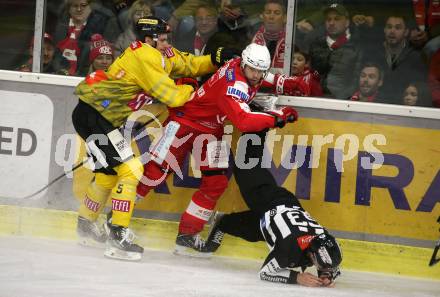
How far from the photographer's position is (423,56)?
6027 millimetres

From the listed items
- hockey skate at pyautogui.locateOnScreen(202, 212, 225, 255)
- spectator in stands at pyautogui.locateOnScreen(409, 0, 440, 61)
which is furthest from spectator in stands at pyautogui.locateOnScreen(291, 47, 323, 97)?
hockey skate at pyautogui.locateOnScreen(202, 212, 225, 255)

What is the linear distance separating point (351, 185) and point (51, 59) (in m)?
2.15

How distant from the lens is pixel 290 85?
20.2ft

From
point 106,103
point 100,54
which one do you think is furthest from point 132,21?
point 106,103

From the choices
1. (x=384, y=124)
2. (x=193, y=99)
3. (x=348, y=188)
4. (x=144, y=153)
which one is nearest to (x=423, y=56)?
(x=384, y=124)

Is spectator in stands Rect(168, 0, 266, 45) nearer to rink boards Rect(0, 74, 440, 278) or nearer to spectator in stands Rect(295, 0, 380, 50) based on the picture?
spectator in stands Rect(295, 0, 380, 50)

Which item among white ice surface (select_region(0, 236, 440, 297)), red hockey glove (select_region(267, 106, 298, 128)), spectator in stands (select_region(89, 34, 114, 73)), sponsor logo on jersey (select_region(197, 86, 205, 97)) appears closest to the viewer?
white ice surface (select_region(0, 236, 440, 297))

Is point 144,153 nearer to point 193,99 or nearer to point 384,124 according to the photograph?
point 193,99

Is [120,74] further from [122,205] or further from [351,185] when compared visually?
[351,185]

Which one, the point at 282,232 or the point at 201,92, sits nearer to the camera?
the point at 282,232

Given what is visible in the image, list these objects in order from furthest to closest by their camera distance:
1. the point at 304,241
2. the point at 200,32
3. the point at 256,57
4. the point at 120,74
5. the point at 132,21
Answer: the point at 132,21, the point at 200,32, the point at 120,74, the point at 256,57, the point at 304,241

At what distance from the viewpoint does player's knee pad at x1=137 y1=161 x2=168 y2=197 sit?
20.4 feet

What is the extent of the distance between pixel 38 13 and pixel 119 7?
0.55 meters

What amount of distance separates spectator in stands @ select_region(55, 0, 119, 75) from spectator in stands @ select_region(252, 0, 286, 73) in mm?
1111
